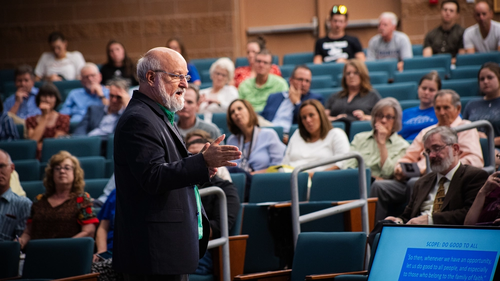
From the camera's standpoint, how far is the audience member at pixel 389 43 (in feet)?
22.5

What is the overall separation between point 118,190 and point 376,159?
2.62 metres

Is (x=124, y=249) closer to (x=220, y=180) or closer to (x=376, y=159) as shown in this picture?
(x=220, y=180)

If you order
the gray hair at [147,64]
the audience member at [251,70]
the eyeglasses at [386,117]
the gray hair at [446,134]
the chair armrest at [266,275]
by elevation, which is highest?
the audience member at [251,70]

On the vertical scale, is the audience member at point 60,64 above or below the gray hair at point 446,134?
above

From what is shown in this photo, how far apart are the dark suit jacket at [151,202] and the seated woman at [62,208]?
1.85 meters

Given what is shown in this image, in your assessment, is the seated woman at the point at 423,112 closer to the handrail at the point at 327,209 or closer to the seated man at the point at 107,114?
the handrail at the point at 327,209

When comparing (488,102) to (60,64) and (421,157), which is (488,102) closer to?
(421,157)

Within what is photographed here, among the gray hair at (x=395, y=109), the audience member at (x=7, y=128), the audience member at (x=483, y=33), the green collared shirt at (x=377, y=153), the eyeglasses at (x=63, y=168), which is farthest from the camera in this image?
the audience member at (x=483, y=33)

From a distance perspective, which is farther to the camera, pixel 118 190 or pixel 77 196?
pixel 77 196

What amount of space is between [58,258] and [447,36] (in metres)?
5.24

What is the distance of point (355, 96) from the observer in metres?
5.36

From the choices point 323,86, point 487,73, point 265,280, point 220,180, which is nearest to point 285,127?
point 323,86

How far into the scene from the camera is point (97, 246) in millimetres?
3703

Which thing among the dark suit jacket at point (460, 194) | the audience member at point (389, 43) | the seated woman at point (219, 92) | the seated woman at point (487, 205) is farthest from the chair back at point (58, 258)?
the audience member at point (389, 43)
